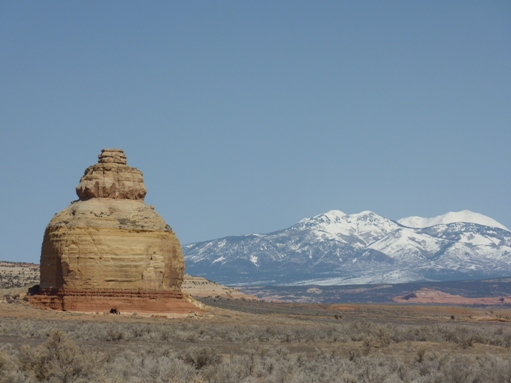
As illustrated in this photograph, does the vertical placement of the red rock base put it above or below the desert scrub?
above

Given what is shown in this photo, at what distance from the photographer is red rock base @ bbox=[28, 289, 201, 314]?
45594 mm

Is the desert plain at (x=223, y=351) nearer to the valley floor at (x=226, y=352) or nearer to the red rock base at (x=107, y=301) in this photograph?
the valley floor at (x=226, y=352)

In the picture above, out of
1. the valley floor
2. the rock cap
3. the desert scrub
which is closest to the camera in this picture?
the desert scrub

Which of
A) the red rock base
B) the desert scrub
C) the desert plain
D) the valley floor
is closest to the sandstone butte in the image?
the red rock base

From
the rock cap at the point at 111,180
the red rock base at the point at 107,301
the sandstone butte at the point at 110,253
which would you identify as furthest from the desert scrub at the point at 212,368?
the rock cap at the point at 111,180

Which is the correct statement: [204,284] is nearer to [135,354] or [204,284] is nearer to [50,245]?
[50,245]

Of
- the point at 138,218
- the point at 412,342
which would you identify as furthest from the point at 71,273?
the point at 412,342

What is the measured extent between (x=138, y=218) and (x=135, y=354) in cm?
2344

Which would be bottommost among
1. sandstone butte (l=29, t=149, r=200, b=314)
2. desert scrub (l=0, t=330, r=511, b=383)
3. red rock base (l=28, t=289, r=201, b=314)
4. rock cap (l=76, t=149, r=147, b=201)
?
desert scrub (l=0, t=330, r=511, b=383)

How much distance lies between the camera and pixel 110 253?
152 feet

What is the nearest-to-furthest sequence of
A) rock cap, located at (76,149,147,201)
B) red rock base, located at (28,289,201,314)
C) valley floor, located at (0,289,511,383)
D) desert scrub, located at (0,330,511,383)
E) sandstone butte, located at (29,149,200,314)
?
desert scrub, located at (0,330,511,383)
valley floor, located at (0,289,511,383)
red rock base, located at (28,289,201,314)
sandstone butte, located at (29,149,200,314)
rock cap, located at (76,149,147,201)

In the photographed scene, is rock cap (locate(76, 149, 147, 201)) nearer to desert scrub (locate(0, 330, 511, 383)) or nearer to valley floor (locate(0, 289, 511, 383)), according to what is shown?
valley floor (locate(0, 289, 511, 383))

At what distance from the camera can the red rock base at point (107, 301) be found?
4559 cm

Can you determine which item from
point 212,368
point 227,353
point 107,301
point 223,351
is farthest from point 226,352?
point 107,301
